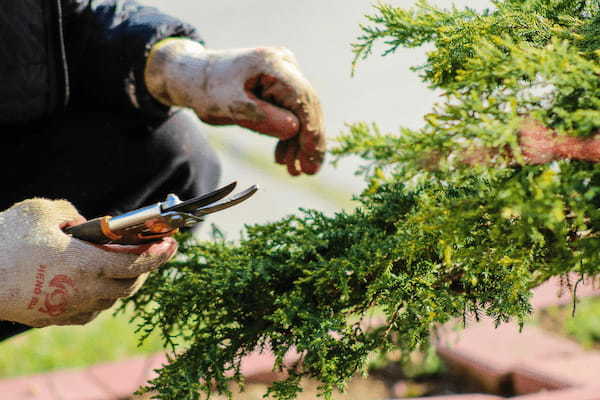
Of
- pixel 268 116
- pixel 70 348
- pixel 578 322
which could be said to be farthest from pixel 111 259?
pixel 578 322

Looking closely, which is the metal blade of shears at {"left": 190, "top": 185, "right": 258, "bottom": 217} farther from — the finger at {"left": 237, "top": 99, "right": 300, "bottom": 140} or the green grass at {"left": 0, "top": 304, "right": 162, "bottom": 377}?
the green grass at {"left": 0, "top": 304, "right": 162, "bottom": 377}

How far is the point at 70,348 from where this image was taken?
324cm

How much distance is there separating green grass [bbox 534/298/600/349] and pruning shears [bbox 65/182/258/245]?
7.94 feet

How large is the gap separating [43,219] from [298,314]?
23.0 inches

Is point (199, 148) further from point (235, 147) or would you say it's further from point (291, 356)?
point (235, 147)

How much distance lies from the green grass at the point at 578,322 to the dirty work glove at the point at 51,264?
248 cm

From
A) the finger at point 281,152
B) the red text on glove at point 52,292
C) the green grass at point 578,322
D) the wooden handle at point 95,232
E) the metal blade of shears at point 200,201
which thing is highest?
the finger at point 281,152

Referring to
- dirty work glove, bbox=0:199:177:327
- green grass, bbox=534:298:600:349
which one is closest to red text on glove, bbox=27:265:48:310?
dirty work glove, bbox=0:199:177:327

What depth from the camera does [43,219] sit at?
124 cm

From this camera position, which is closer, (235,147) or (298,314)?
(298,314)

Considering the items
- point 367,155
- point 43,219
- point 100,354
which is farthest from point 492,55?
point 100,354

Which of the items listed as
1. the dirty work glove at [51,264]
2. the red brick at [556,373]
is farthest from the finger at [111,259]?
the red brick at [556,373]

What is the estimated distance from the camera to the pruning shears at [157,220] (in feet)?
3.66

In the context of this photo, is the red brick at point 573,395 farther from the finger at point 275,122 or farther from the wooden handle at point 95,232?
the wooden handle at point 95,232
